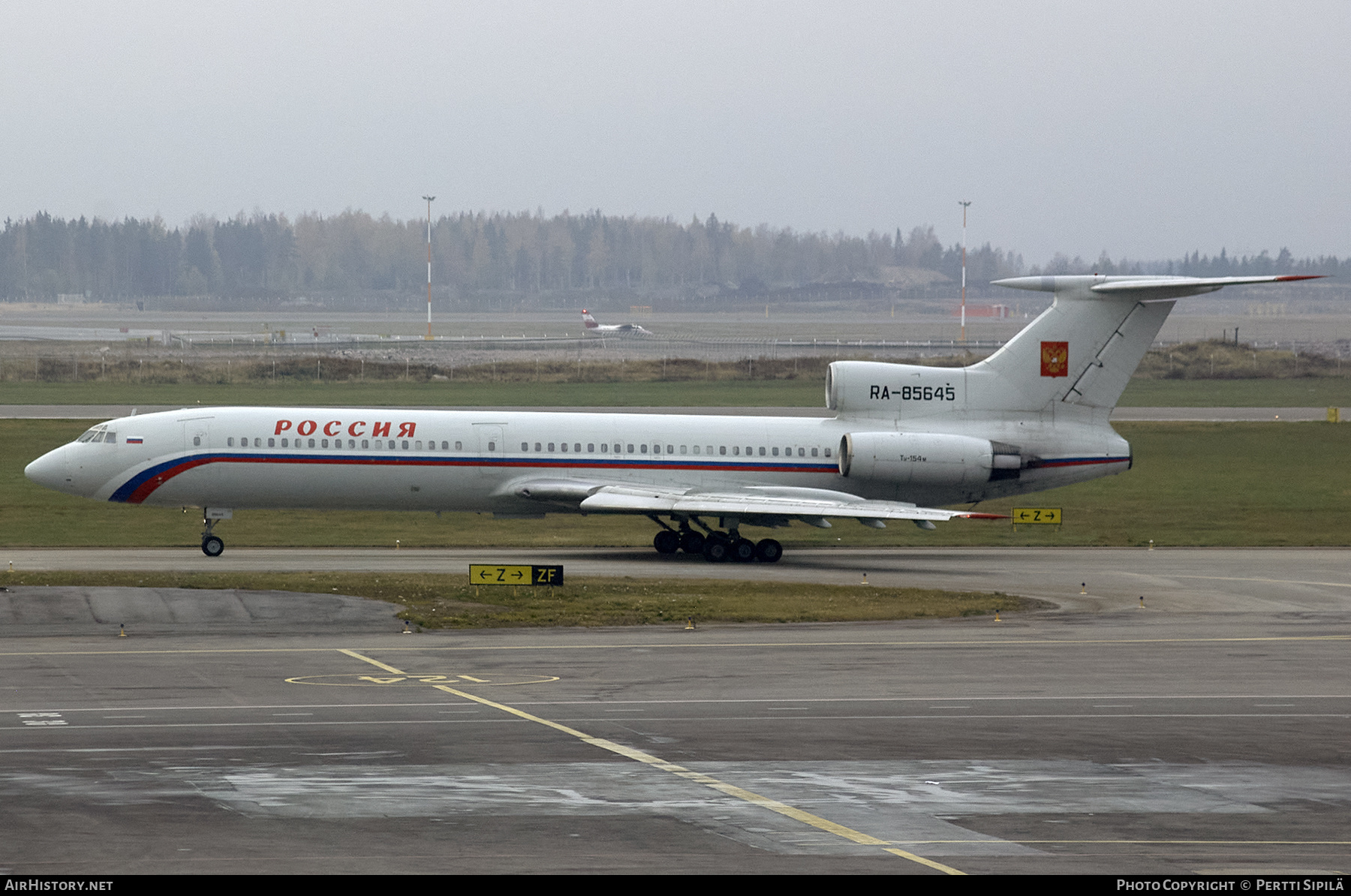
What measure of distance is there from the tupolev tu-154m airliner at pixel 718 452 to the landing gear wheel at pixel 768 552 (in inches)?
1.8

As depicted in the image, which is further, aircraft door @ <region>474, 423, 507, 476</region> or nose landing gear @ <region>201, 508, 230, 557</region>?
aircraft door @ <region>474, 423, 507, 476</region>

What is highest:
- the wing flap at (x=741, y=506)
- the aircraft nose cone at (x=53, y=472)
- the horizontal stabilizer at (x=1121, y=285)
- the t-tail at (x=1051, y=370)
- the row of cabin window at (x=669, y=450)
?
the horizontal stabilizer at (x=1121, y=285)

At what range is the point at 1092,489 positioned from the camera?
5553cm

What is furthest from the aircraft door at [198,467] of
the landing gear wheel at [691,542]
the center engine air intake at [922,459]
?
the center engine air intake at [922,459]

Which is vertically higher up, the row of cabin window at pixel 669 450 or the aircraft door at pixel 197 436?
the aircraft door at pixel 197 436

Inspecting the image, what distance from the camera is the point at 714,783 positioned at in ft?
57.3

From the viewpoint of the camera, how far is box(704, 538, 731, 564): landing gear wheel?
137ft

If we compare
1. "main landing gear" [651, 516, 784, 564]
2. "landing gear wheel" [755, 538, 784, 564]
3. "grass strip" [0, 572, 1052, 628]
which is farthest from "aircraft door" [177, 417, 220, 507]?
"landing gear wheel" [755, 538, 784, 564]

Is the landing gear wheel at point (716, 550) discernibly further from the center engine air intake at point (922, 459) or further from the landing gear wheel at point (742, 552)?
the center engine air intake at point (922, 459)

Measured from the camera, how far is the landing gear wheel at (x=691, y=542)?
1679 inches

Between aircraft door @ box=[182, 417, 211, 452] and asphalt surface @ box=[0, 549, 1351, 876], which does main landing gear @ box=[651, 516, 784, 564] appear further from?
aircraft door @ box=[182, 417, 211, 452]

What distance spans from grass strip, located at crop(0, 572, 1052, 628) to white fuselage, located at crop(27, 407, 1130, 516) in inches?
242

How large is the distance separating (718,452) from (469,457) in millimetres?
6753
